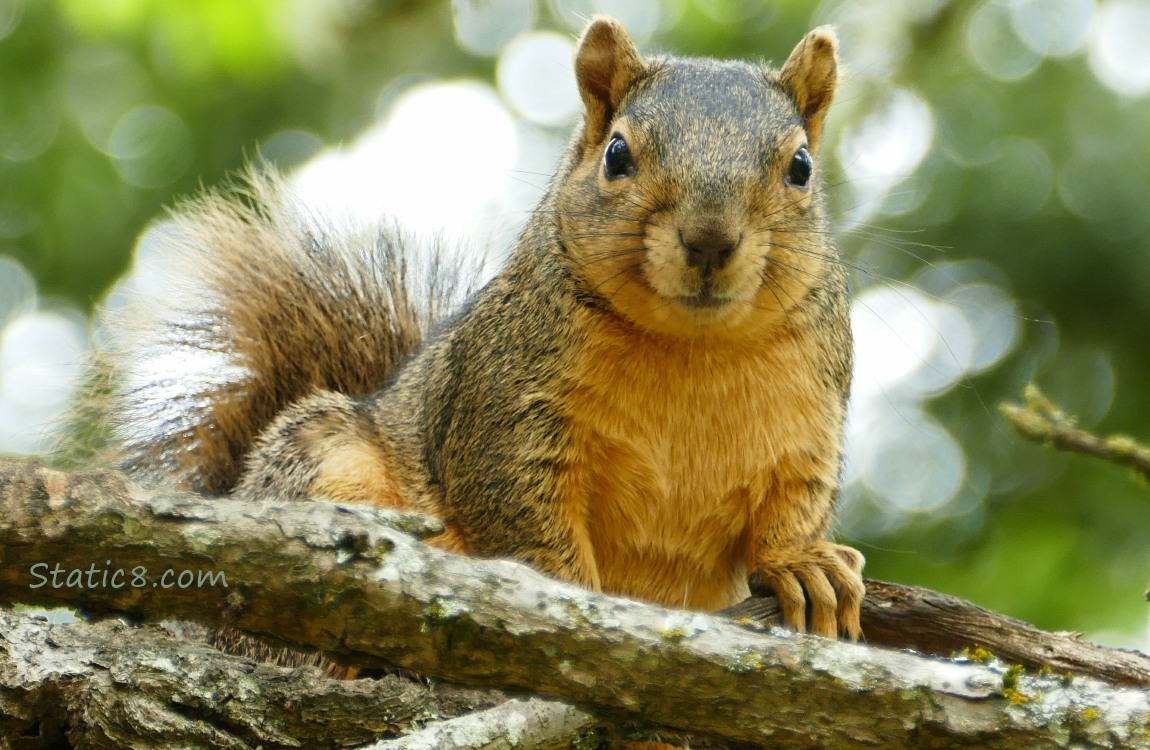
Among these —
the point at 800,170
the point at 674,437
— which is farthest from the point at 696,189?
the point at 674,437

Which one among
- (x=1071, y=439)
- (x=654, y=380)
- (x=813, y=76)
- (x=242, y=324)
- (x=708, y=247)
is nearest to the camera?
(x=708, y=247)

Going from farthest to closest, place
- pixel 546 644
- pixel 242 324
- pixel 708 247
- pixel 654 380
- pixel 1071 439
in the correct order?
pixel 242 324
pixel 654 380
pixel 1071 439
pixel 708 247
pixel 546 644

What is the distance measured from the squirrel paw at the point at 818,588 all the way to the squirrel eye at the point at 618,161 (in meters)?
0.93

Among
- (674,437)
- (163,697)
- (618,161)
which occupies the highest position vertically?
(618,161)

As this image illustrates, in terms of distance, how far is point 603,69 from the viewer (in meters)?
2.95

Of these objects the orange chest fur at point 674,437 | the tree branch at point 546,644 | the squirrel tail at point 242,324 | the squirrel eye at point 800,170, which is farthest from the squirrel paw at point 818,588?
the squirrel tail at point 242,324

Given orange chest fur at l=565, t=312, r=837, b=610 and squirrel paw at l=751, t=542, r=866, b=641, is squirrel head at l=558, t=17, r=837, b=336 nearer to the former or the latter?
orange chest fur at l=565, t=312, r=837, b=610

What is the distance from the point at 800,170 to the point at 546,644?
55.6 inches

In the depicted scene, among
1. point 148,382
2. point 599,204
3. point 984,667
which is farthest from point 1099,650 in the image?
point 148,382

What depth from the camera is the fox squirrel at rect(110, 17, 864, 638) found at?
2510 millimetres

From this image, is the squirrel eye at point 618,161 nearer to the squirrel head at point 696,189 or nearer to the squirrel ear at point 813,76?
the squirrel head at point 696,189

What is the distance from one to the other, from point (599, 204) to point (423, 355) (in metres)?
0.98

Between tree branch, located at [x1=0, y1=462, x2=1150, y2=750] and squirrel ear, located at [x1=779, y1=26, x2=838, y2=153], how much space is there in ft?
5.20

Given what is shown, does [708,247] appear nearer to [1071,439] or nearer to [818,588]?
[818,588]
